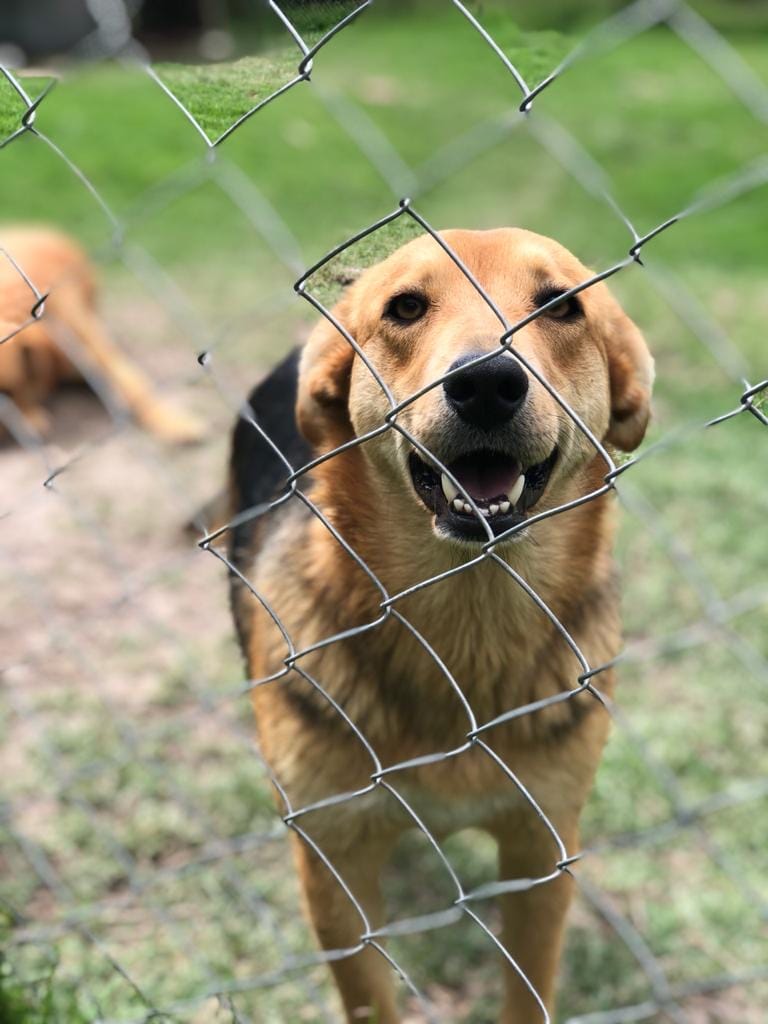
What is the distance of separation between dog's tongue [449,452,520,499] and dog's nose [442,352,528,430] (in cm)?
12

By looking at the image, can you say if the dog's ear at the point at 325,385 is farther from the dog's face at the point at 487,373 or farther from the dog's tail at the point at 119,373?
the dog's tail at the point at 119,373

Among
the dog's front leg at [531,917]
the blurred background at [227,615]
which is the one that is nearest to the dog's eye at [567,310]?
the blurred background at [227,615]

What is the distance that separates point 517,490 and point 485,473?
0.24 feet

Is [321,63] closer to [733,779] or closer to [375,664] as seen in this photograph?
[375,664]

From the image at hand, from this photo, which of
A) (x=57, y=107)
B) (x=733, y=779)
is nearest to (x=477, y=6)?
(x=733, y=779)

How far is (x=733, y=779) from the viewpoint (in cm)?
338

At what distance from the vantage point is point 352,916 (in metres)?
2.47

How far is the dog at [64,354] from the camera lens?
5.64m

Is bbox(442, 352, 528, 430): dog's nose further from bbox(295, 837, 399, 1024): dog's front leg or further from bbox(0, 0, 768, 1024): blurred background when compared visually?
bbox(295, 837, 399, 1024): dog's front leg

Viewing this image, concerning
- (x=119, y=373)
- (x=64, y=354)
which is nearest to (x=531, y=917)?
(x=119, y=373)

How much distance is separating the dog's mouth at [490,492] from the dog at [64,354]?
378 centimetres

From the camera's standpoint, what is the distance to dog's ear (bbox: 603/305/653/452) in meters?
2.03

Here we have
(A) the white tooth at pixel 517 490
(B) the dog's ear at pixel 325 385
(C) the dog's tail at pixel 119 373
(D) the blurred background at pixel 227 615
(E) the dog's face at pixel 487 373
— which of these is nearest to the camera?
(D) the blurred background at pixel 227 615

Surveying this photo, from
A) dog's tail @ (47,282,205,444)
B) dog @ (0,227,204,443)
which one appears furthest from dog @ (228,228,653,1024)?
dog @ (0,227,204,443)
